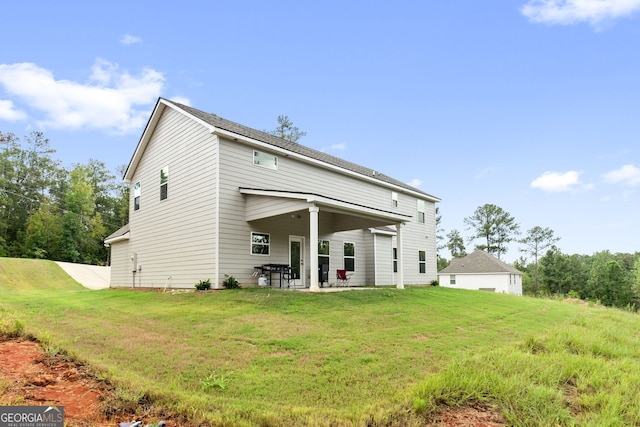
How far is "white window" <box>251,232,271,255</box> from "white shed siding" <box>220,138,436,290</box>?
160 millimetres

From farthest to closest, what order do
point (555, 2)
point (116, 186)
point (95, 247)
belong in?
1. point (116, 186)
2. point (95, 247)
3. point (555, 2)

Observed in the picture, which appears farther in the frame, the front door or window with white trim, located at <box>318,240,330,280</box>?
window with white trim, located at <box>318,240,330,280</box>

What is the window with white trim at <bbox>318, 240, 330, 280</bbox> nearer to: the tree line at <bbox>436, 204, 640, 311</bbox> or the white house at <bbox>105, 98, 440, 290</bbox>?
the white house at <bbox>105, 98, 440, 290</bbox>

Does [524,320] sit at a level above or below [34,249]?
below

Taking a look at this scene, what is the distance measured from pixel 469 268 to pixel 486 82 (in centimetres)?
2442

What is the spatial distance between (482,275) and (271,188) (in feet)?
97.2

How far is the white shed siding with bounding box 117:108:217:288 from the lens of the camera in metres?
13.0

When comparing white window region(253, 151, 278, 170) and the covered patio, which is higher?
white window region(253, 151, 278, 170)

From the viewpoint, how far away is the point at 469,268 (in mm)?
38125

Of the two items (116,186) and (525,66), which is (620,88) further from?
(116,186)

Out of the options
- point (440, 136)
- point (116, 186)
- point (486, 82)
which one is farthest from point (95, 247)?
point (486, 82)

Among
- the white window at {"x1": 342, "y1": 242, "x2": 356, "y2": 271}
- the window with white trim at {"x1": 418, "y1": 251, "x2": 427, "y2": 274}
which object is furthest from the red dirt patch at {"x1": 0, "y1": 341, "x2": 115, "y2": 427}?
the window with white trim at {"x1": 418, "y1": 251, "x2": 427, "y2": 274}

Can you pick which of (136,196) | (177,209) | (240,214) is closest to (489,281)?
(240,214)

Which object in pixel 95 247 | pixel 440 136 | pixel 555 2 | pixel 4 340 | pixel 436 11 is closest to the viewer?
pixel 4 340
